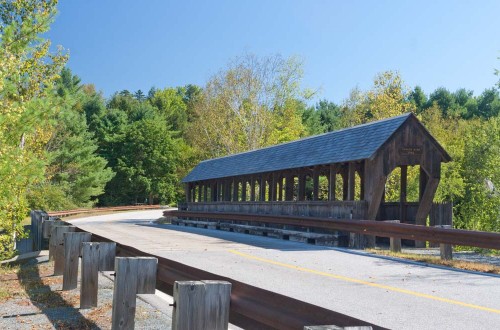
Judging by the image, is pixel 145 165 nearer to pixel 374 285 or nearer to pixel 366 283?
pixel 366 283

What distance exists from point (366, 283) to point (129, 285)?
5422 mm

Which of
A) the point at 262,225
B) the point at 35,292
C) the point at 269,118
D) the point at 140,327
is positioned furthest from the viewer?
the point at 269,118

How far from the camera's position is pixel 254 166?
28484mm

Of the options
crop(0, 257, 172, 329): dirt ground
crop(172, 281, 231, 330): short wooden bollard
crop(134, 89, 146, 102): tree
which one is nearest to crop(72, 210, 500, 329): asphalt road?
crop(0, 257, 172, 329): dirt ground

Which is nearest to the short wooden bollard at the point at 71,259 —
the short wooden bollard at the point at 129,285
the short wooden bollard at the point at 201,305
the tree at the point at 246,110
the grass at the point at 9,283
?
the grass at the point at 9,283

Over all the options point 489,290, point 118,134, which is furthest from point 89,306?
point 118,134

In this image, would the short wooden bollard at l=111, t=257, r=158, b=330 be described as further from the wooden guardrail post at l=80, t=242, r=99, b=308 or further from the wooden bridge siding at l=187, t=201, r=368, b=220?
the wooden bridge siding at l=187, t=201, r=368, b=220

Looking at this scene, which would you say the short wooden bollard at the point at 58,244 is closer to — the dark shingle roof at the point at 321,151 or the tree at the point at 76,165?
the dark shingle roof at the point at 321,151

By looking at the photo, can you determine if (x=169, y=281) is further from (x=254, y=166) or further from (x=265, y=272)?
(x=254, y=166)

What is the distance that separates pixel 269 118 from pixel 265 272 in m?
41.8

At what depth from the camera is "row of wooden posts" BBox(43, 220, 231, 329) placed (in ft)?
12.8

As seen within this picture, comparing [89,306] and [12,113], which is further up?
[12,113]

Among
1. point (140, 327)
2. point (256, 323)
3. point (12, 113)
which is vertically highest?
point (12, 113)

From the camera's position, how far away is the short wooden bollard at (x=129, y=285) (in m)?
5.55
